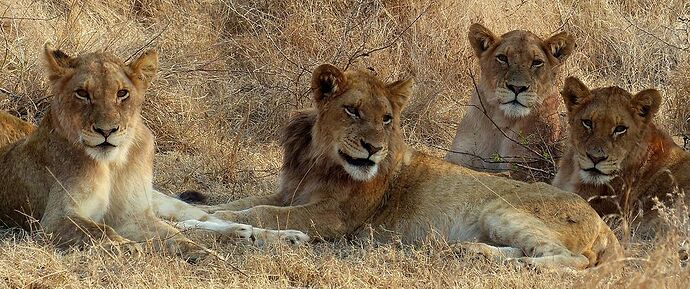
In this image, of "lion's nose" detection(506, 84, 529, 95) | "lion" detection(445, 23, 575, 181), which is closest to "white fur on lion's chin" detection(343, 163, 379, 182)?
"lion" detection(445, 23, 575, 181)

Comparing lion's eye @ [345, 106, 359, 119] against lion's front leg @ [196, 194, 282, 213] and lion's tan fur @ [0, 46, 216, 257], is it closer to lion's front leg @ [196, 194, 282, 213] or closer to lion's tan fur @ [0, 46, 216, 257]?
lion's front leg @ [196, 194, 282, 213]

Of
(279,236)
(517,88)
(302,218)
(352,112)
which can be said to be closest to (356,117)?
(352,112)

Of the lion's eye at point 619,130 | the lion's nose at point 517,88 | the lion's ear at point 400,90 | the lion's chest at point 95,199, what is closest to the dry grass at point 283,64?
the lion's chest at point 95,199

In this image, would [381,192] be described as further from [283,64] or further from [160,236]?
[283,64]

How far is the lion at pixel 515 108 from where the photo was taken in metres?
6.71

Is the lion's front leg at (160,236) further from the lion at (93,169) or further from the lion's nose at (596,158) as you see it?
the lion's nose at (596,158)

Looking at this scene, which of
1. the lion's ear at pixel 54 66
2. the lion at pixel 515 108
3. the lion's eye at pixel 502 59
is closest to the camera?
the lion's ear at pixel 54 66

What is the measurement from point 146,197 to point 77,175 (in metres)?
0.34

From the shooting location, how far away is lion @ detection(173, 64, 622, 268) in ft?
17.4

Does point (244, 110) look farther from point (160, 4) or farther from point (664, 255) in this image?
point (664, 255)

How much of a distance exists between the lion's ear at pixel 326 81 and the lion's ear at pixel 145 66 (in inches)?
28.9

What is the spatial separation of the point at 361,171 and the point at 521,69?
169 centimetres

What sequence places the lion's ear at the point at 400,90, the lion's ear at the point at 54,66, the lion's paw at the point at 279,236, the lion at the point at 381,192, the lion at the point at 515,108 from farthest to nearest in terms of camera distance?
1. the lion at the point at 515,108
2. the lion's ear at the point at 400,90
3. the lion at the point at 381,192
4. the lion's paw at the point at 279,236
5. the lion's ear at the point at 54,66

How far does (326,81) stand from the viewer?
217 inches
